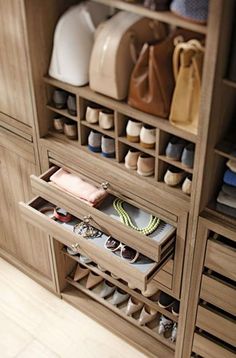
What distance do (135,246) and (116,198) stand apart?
24 cm

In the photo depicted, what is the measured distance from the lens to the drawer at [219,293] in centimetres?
176

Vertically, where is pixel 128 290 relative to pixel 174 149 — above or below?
below

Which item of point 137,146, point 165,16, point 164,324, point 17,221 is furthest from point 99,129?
point 164,324

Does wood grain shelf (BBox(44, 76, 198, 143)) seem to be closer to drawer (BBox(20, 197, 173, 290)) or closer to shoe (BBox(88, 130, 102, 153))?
shoe (BBox(88, 130, 102, 153))

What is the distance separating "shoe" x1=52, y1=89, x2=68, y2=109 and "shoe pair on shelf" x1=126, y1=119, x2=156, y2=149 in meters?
0.29

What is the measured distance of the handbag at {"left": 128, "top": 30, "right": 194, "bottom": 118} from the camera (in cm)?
153

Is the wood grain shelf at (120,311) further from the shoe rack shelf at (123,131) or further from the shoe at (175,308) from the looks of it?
the shoe rack shelf at (123,131)

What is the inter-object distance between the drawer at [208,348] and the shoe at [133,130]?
78 cm

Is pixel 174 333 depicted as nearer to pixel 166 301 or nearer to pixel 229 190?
pixel 166 301

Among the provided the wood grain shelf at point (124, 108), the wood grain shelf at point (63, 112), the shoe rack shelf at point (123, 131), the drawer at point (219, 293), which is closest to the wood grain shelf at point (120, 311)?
the drawer at point (219, 293)

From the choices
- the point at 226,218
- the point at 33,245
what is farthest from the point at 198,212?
the point at 33,245

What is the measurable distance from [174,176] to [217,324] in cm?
56

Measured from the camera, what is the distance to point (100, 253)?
181 centimetres

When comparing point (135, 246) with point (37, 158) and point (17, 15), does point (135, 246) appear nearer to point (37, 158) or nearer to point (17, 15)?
point (37, 158)
